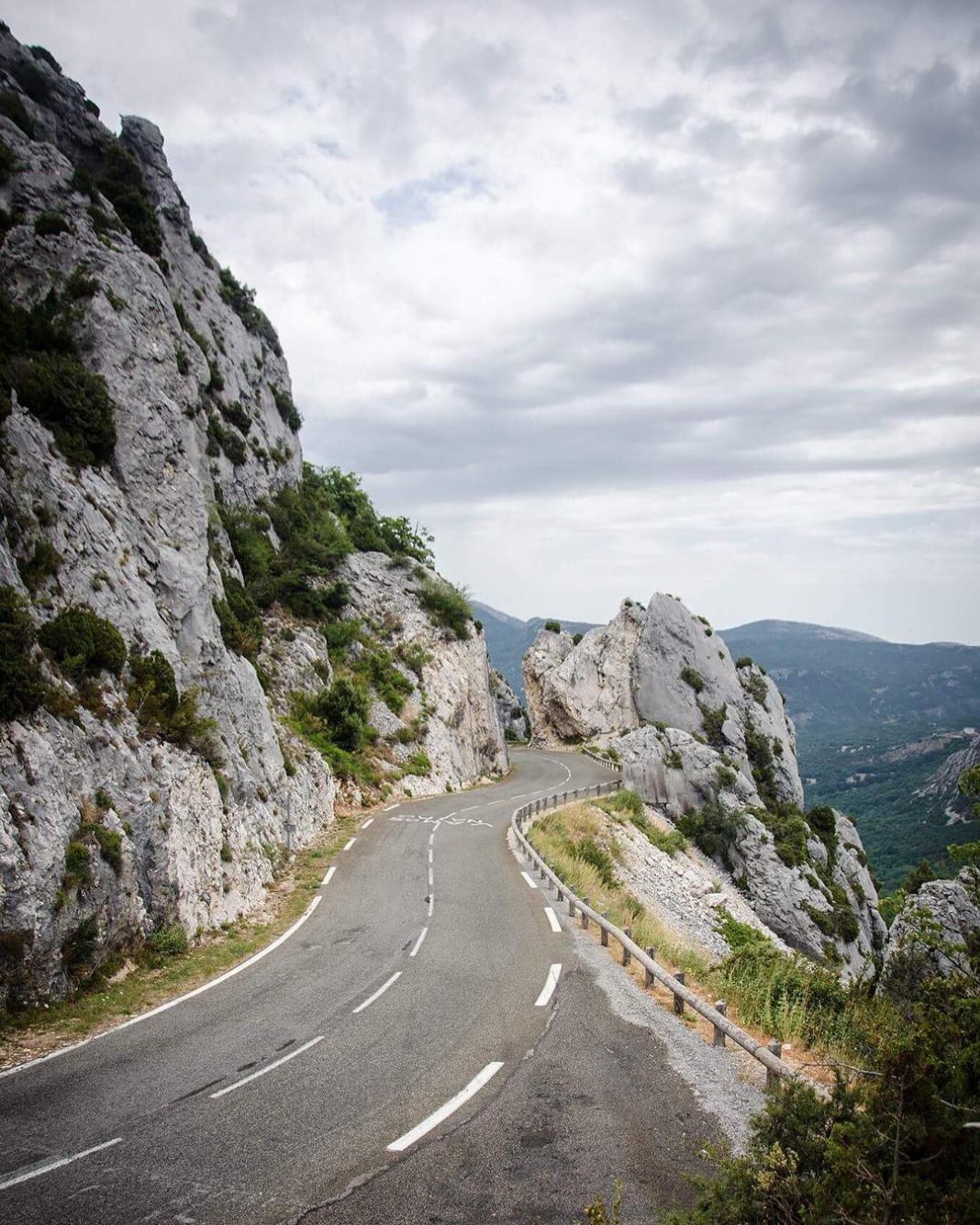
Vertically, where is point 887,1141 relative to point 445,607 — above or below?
below

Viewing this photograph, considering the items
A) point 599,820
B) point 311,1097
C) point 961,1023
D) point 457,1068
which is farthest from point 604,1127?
point 599,820

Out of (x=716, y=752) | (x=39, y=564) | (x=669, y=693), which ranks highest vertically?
(x=39, y=564)

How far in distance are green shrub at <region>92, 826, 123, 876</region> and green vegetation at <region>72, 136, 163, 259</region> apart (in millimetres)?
29605

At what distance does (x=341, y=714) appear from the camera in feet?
111

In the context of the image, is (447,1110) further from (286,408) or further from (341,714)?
(286,408)

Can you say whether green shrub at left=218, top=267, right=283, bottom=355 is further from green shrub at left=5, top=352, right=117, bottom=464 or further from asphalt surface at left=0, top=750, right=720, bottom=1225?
asphalt surface at left=0, top=750, right=720, bottom=1225

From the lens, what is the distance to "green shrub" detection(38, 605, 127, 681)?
14867 millimetres

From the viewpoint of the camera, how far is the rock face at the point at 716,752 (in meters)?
37.4

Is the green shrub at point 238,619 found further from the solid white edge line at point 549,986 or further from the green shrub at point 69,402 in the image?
the solid white edge line at point 549,986

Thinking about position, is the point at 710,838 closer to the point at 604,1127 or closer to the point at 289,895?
the point at 289,895

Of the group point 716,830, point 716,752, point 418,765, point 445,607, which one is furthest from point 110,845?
point 716,752

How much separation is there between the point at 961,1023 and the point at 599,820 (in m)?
30.3

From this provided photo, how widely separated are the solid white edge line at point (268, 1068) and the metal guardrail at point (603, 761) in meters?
43.5

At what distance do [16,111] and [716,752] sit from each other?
50.9 m
